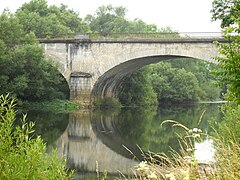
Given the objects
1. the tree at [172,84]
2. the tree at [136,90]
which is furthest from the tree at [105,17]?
the tree at [136,90]

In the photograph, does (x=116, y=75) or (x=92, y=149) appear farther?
(x=116, y=75)

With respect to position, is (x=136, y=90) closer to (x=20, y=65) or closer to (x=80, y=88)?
(x=80, y=88)

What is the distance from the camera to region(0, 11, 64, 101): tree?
82.3 ft

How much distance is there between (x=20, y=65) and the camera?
1006 inches

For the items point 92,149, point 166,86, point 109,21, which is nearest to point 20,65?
point 92,149

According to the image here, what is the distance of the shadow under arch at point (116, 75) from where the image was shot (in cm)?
3148

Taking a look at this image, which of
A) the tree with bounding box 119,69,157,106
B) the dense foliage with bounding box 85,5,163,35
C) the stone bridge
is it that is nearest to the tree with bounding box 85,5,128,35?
the dense foliage with bounding box 85,5,163,35

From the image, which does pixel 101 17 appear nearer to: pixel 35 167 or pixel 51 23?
pixel 51 23

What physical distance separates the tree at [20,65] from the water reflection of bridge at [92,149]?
583 centimetres

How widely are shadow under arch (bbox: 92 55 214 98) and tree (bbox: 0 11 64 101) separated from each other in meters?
4.72

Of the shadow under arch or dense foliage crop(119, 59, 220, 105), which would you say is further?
dense foliage crop(119, 59, 220, 105)

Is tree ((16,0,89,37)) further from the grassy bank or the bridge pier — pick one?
the grassy bank

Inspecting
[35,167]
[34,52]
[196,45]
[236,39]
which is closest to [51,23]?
[34,52]

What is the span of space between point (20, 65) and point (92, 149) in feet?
42.8
